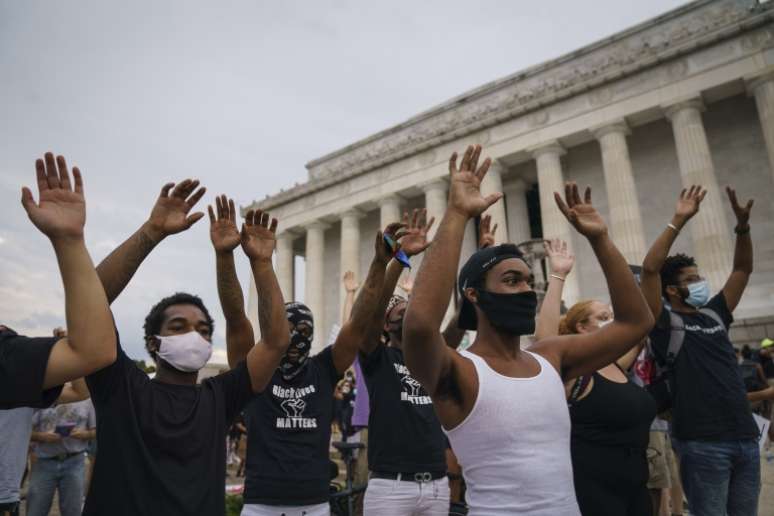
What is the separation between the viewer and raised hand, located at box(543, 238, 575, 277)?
12.1 ft

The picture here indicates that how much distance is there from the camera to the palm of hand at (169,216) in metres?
2.67

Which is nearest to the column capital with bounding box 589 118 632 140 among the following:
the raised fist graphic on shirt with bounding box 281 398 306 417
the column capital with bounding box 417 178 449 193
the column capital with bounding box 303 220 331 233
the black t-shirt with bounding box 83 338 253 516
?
the column capital with bounding box 417 178 449 193

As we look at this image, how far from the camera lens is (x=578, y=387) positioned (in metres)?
3.04

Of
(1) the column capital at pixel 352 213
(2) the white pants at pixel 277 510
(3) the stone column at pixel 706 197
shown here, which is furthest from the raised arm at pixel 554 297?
(1) the column capital at pixel 352 213

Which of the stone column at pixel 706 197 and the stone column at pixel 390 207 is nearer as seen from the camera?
the stone column at pixel 706 197

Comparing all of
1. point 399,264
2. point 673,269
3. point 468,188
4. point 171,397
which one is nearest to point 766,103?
point 673,269

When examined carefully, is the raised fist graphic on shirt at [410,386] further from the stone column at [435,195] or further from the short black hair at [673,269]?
the stone column at [435,195]

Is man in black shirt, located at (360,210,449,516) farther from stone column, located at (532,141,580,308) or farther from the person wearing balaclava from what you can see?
stone column, located at (532,141,580,308)

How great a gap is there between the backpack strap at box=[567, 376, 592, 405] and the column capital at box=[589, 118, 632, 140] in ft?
78.0

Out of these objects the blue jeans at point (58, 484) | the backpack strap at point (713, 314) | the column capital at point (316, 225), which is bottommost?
the blue jeans at point (58, 484)

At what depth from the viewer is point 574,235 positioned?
1009 inches

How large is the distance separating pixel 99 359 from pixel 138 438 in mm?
591

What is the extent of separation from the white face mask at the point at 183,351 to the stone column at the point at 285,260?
111 feet

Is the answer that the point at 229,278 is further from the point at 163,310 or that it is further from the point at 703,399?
the point at 703,399
